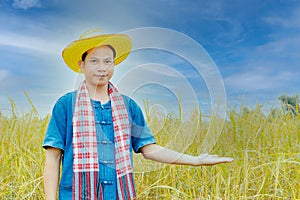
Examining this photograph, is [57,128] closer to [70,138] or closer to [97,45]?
[70,138]

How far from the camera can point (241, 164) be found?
2369mm

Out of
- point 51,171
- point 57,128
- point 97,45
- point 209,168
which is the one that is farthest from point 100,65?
point 209,168

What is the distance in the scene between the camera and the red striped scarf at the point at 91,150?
142 centimetres

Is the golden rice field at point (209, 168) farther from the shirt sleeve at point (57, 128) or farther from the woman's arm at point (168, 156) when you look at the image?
the shirt sleeve at point (57, 128)

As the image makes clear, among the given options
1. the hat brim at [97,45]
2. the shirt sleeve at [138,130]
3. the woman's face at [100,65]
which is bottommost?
the shirt sleeve at [138,130]

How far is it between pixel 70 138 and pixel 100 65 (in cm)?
29

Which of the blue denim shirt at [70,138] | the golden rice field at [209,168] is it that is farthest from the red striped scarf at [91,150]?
the golden rice field at [209,168]

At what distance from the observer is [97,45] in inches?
56.4

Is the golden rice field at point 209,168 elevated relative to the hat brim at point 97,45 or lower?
lower

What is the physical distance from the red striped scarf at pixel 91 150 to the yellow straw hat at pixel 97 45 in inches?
4.6

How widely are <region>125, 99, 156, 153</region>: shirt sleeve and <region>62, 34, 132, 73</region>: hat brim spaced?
0.72 ft

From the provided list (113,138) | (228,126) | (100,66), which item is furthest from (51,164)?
(228,126)

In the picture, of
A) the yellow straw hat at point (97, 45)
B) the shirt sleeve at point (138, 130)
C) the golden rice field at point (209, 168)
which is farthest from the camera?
the golden rice field at point (209, 168)

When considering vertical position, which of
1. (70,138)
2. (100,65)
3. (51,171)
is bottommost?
(51,171)
